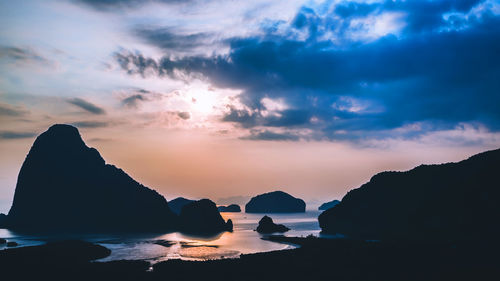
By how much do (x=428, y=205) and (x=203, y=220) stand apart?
104 metres

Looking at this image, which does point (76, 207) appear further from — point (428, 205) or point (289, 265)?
point (428, 205)

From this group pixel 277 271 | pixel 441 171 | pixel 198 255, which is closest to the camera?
pixel 277 271

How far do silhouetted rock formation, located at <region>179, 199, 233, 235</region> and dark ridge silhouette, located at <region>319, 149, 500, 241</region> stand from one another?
174 feet

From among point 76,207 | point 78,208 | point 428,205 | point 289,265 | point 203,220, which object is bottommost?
point 289,265

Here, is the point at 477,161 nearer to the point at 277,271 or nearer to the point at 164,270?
the point at 277,271

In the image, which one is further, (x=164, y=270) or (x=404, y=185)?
(x=404, y=185)

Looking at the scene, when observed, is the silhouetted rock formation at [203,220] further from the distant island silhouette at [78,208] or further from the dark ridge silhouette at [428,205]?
the dark ridge silhouette at [428,205]

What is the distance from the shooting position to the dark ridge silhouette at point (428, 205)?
9031cm

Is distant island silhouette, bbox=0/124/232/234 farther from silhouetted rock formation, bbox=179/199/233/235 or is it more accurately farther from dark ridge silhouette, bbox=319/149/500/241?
dark ridge silhouette, bbox=319/149/500/241

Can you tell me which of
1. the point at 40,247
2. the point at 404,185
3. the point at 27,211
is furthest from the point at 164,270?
the point at 27,211

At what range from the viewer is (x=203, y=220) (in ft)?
571

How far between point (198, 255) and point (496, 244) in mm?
67933

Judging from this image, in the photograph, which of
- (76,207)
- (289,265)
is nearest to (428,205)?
(289,265)

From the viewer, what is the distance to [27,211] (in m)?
192
